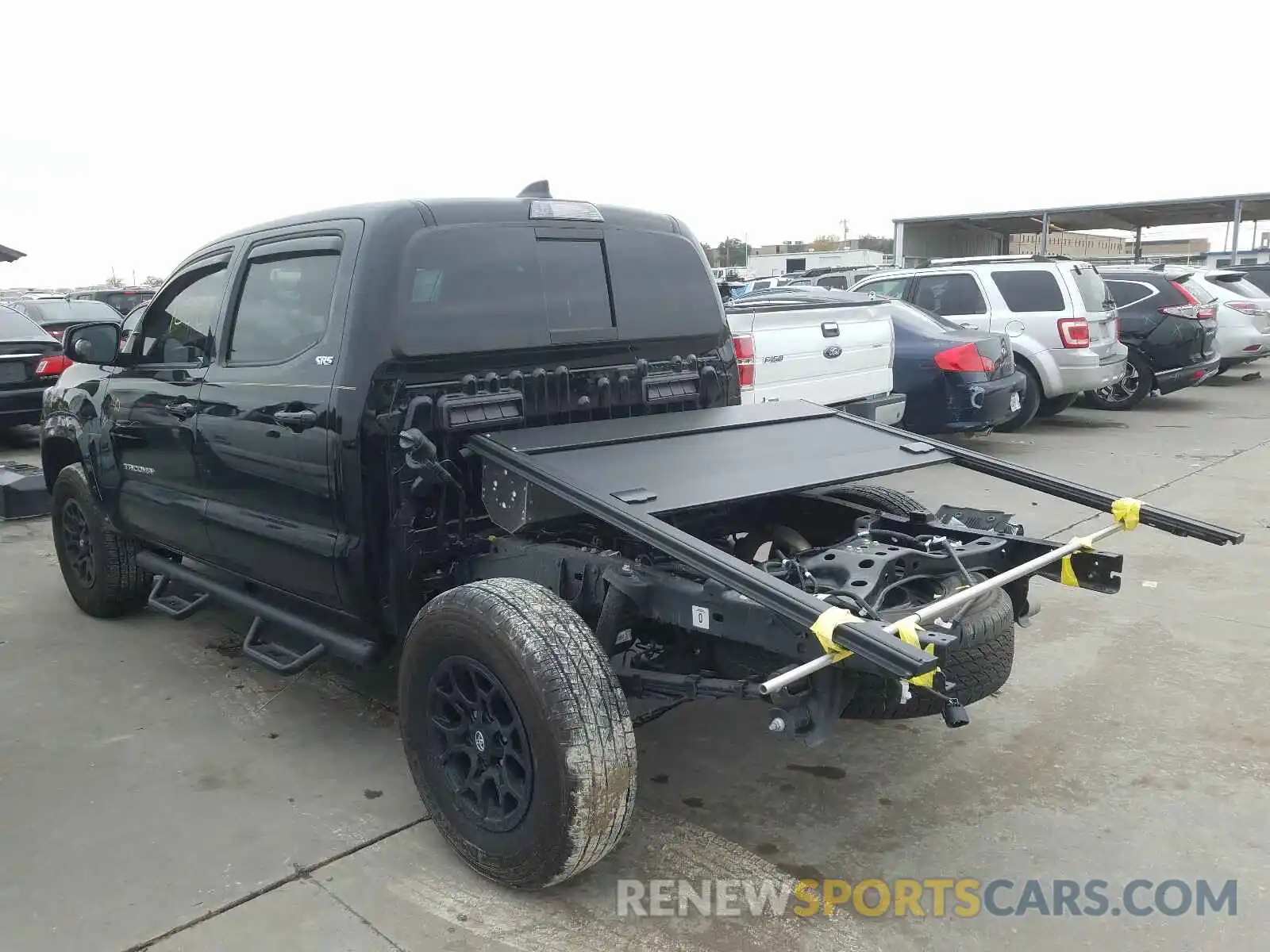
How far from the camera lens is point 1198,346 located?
13156 millimetres

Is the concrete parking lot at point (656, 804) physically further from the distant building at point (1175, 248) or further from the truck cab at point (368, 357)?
the distant building at point (1175, 248)

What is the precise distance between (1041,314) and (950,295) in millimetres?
1091

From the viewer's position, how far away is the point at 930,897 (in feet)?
9.82

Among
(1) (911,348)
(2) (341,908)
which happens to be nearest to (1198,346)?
(1) (911,348)

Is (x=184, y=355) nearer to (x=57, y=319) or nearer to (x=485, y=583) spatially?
(x=485, y=583)

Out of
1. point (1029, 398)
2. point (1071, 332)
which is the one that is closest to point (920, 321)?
point (1029, 398)

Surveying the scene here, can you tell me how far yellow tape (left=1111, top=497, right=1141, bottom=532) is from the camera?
3.36m

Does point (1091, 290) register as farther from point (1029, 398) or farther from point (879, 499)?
point (879, 499)

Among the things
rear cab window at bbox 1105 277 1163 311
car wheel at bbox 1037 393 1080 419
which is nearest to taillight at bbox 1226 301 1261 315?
rear cab window at bbox 1105 277 1163 311

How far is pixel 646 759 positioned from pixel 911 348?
6.78 meters

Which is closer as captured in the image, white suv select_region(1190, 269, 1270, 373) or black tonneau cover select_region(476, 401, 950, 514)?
black tonneau cover select_region(476, 401, 950, 514)

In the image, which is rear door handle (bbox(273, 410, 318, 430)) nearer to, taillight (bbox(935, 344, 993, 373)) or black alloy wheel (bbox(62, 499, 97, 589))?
Answer: black alloy wheel (bbox(62, 499, 97, 589))

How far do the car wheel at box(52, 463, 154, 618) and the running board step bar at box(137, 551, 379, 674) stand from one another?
0.33 meters

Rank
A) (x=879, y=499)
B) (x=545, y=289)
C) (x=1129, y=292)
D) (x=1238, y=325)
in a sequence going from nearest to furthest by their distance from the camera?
(x=545, y=289) < (x=879, y=499) < (x=1129, y=292) < (x=1238, y=325)
